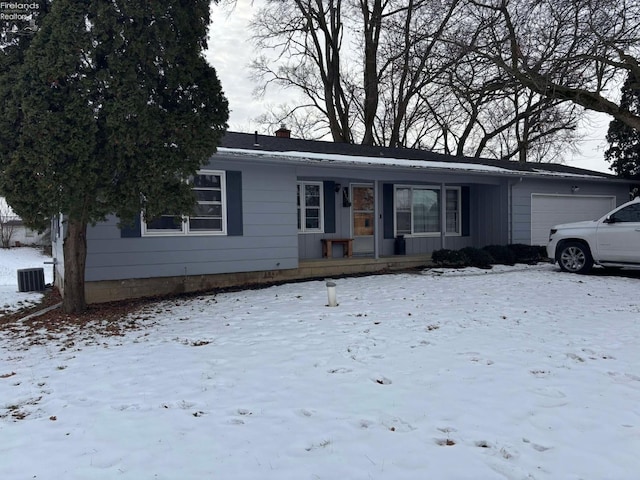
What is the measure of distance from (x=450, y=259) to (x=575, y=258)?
278 cm

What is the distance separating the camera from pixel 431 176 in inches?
464

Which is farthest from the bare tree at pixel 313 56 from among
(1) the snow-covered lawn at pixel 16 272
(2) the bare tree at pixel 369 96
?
(1) the snow-covered lawn at pixel 16 272

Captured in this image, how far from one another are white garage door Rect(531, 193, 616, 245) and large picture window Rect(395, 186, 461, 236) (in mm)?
→ 2305

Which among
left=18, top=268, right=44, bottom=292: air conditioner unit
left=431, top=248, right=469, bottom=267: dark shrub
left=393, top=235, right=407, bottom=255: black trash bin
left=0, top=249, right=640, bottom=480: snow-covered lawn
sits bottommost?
left=0, top=249, right=640, bottom=480: snow-covered lawn

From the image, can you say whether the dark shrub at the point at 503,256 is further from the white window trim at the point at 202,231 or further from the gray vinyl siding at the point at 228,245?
the white window trim at the point at 202,231

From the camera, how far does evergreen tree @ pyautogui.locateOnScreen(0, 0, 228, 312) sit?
19.3 feet

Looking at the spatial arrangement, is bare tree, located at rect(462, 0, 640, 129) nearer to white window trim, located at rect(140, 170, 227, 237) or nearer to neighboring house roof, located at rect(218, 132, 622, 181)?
neighboring house roof, located at rect(218, 132, 622, 181)

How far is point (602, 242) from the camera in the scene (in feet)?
31.7

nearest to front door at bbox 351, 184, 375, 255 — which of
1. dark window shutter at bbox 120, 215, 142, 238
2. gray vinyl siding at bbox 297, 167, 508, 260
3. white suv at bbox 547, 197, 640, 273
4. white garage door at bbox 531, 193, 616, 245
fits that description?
gray vinyl siding at bbox 297, 167, 508, 260

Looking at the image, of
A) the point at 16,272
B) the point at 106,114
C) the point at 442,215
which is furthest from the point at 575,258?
the point at 16,272

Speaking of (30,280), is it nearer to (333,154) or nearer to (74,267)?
(74,267)

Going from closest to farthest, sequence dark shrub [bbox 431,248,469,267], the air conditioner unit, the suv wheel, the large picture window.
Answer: the suv wheel < the air conditioner unit < dark shrub [bbox 431,248,469,267] < the large picture window

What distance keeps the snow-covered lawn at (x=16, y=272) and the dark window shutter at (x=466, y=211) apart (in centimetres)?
1129

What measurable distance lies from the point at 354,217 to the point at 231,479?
1018 centimetres
